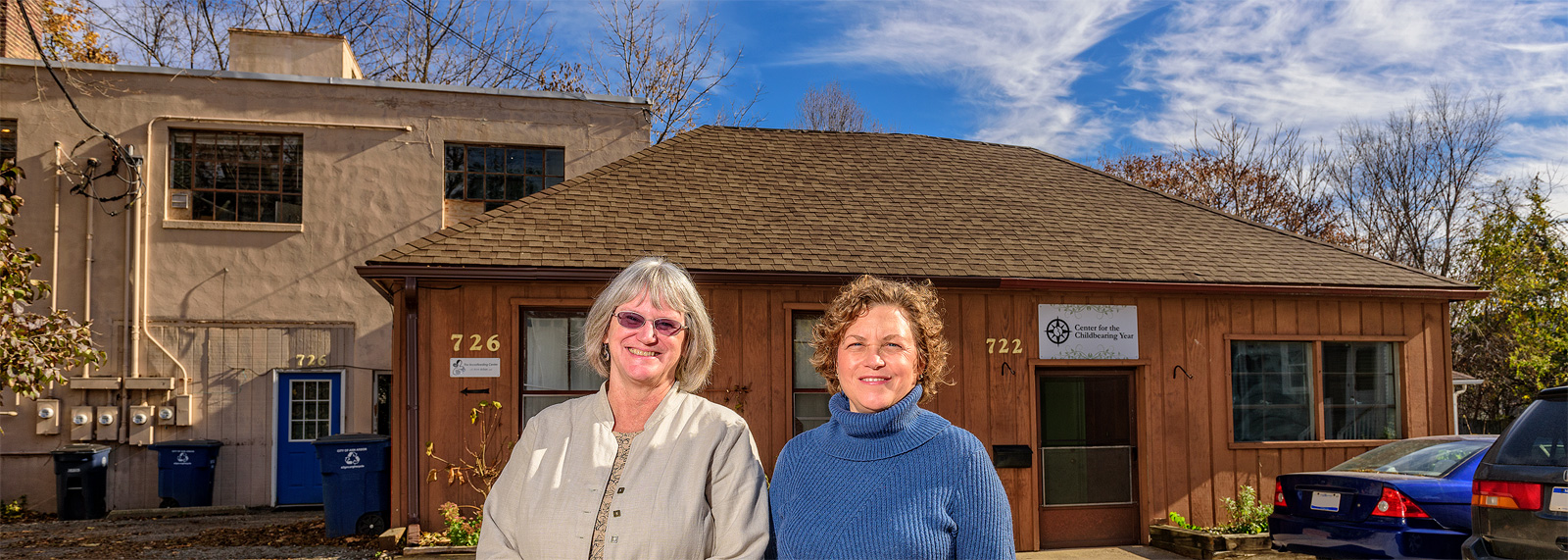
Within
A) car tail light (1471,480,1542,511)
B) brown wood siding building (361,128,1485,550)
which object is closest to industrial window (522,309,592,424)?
brown wood siding building (361,128,1485,550)

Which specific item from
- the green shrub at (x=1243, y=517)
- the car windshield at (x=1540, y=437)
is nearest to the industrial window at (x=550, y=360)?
the green shrub at (x=1243, y=517)

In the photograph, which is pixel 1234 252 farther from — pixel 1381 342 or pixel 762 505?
pixel 762 505

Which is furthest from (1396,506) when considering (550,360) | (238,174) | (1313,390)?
(238,174)

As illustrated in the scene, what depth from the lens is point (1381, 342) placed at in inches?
404

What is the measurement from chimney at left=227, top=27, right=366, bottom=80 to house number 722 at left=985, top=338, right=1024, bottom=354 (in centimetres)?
1032

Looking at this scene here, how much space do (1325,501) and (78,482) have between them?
13.9 m

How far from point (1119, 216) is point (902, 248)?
10.9ft

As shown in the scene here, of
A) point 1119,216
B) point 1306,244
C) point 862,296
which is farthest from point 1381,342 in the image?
point 862,296

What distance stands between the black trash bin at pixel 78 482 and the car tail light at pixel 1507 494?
47.0 feet

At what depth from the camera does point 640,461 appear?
2.77 metres

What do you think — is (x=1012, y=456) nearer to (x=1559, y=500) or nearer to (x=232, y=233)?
(x=1559, y=500)

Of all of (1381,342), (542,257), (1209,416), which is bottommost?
(1209,416)

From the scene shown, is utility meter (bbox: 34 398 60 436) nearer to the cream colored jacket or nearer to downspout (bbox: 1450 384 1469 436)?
the cream colored jacket

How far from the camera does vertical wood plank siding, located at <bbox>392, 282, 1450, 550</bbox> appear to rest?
8.27m
